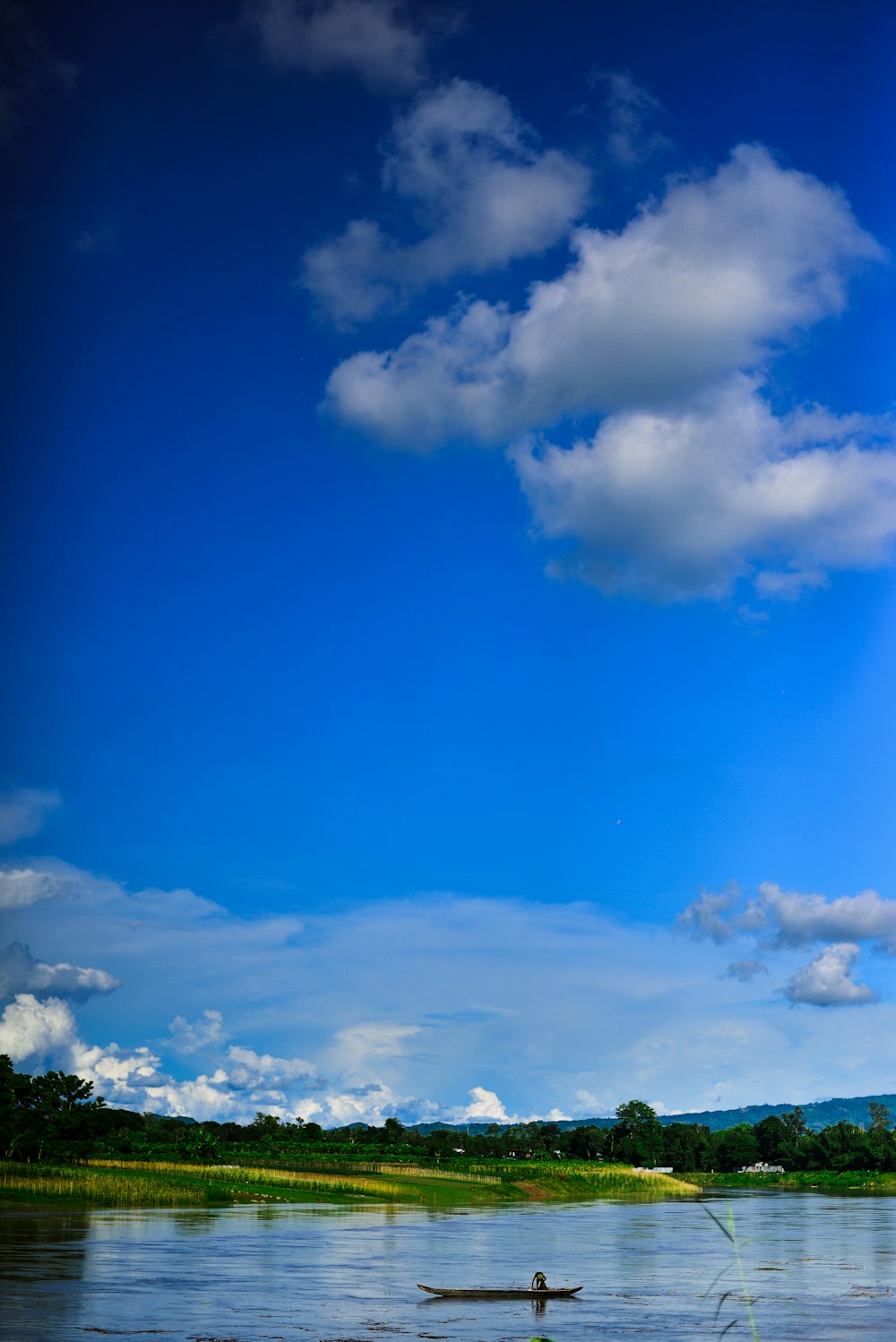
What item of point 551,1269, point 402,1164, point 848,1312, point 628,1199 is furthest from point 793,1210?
point 848,1312

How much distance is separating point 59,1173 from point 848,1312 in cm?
6351

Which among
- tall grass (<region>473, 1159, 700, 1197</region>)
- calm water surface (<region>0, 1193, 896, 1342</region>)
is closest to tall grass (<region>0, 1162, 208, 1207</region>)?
calm water surface (<region>0, 1193, 896, 1342</region>)

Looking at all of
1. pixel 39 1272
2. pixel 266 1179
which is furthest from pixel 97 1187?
pixel 39 1272

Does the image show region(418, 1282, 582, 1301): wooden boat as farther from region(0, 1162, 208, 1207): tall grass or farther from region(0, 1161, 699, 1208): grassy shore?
region(0, 1162, 208, 1207): tall grass

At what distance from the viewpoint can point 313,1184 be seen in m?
108

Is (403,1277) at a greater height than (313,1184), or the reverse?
(403,1277)

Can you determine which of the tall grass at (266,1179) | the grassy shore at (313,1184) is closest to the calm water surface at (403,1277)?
the grassy shore at (313,1184)

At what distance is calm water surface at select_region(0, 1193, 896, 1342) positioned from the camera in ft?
117

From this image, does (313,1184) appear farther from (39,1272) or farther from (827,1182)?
(827,1182)

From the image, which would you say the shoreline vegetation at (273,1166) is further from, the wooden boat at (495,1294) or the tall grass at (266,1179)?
the wooden boat at (495,1294)

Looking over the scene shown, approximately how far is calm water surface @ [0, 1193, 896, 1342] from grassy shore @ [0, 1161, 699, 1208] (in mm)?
7278

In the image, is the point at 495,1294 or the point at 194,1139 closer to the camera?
the point at 495,1294

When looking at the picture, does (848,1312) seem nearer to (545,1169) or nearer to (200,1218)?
(200,1218)

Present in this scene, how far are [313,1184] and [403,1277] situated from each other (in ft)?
213
